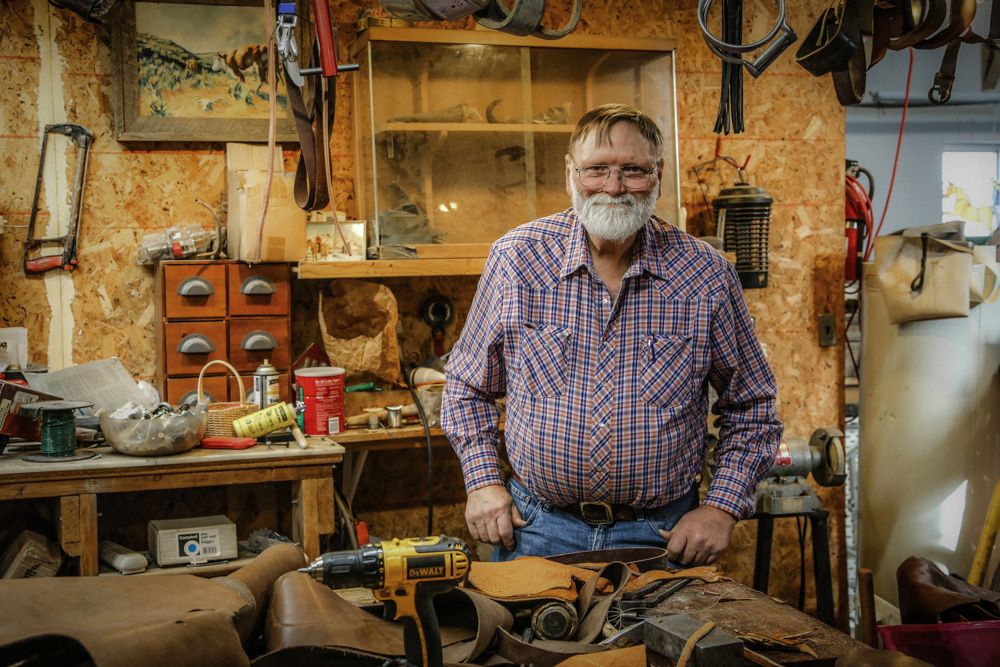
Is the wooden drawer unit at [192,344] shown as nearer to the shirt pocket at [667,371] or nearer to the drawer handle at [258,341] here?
the drawer handle at [258,341]

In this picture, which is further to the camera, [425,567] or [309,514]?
[309,514]

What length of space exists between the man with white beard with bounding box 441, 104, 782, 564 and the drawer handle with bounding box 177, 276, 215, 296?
44.2 inches

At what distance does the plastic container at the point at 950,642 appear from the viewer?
1770mm

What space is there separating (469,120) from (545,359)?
4.57ft

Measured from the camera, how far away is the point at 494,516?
2346 mm

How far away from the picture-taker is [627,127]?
2316mm

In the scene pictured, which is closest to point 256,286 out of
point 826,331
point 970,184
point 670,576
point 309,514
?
point 309,514

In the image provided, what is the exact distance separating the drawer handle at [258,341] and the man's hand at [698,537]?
5.22 ft

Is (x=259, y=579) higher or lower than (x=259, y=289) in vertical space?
lower

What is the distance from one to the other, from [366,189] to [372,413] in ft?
2.63

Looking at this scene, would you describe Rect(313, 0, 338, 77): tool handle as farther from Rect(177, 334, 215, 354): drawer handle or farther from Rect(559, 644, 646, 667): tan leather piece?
Rect(177, 334, 215, 354): drawer handle

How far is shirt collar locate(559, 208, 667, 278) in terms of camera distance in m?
2.35

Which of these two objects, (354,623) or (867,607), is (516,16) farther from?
(867,607)

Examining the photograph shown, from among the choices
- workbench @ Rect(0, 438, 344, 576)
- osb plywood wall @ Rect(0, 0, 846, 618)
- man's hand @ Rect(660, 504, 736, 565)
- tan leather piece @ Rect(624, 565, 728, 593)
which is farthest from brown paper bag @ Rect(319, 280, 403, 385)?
tan leather piece @ Rect(624, 565, 728, 593)
